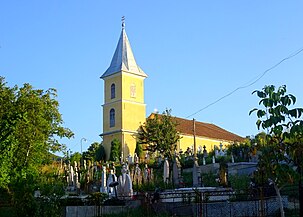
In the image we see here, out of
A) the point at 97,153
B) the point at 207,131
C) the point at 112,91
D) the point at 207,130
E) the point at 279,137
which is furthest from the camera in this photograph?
the point at 207,130

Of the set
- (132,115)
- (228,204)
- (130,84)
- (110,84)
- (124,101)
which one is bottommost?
(228,204)

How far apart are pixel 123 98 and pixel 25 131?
Answer: 115 ft

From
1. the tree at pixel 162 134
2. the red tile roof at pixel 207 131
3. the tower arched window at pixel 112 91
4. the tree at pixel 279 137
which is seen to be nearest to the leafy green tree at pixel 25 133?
the tree at pixel 279 137

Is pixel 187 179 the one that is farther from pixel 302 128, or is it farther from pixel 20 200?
pixel 302 128

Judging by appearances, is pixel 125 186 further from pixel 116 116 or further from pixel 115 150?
pixel 116 116

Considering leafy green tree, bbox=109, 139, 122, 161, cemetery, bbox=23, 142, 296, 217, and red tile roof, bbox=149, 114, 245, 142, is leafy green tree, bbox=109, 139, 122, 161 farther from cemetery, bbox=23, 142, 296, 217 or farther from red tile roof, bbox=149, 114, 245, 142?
cemetery, bbox=23, 142, 296, 217

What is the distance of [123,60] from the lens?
6619cm

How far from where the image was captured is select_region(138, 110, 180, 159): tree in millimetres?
50812

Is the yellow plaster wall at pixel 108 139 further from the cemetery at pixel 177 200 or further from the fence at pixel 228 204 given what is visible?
the fence at pixel 228 204

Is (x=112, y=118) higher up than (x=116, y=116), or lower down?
lower down

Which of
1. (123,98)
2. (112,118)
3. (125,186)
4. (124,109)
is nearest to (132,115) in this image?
(124,109)

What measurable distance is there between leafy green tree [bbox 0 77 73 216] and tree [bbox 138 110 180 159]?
46.5 feet

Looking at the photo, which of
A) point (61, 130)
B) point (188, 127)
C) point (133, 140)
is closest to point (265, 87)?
point (61, 130)

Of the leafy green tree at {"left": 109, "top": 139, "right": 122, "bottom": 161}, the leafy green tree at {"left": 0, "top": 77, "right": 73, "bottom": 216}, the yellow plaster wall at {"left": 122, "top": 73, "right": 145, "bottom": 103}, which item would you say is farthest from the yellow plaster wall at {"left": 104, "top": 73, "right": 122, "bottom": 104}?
the leafy green tree at {"left": 0, "top": 77, "right": 73, "bottom": 216}
